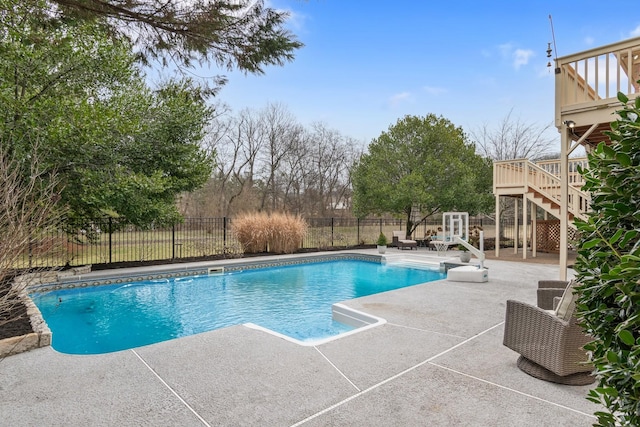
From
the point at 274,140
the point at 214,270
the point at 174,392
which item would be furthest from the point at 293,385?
the point at 274,140

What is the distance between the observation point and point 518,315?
128 inches

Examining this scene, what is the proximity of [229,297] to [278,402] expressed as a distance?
5.47 meters

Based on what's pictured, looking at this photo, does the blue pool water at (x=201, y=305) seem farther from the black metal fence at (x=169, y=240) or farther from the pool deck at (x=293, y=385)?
the pool deck at (x=293, y=385)

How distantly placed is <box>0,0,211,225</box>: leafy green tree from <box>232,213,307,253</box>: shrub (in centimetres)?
293

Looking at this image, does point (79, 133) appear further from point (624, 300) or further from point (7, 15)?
point (624, 300)

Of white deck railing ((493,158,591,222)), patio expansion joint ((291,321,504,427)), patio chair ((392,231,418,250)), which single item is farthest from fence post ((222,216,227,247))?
patio expansion joint ((291,321,504,427))

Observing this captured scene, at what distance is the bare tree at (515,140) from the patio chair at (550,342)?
17.7m

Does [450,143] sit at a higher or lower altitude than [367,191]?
higher

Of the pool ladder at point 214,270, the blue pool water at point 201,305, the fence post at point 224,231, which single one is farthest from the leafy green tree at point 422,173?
the pool ladder at point 214,270

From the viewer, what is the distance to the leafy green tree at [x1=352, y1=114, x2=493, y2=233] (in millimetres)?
15875

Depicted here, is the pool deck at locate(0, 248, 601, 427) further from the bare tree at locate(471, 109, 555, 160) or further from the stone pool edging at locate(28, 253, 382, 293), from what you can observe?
the bare tree at locate(471, 109, 555, 160)

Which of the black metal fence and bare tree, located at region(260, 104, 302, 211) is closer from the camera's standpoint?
the black metal fence

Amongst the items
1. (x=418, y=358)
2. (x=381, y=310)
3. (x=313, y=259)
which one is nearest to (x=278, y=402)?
(x=418, y=358)

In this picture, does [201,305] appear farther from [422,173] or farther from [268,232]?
[422,173]
